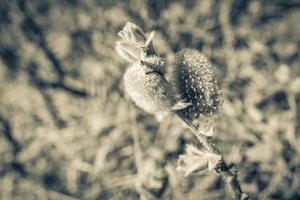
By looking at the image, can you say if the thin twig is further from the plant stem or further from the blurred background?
the plant stem

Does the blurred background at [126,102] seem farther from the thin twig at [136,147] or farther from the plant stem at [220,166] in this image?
the plant stem at [220,166]

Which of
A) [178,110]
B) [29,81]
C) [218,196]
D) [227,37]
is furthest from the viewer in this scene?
[29,81]

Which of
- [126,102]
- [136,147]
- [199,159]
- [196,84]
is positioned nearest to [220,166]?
[199,159]

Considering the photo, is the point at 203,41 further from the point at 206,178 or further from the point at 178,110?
the point at 178,110

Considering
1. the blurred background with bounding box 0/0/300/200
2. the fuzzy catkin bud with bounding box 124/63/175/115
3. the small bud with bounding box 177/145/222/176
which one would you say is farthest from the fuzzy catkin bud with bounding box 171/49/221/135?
the blurred background with bounding box 0/0/300/200

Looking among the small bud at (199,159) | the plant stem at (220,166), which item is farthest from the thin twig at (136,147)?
the plant stem at (220,166)

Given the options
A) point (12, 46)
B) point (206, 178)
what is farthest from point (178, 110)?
point (12, 46)
